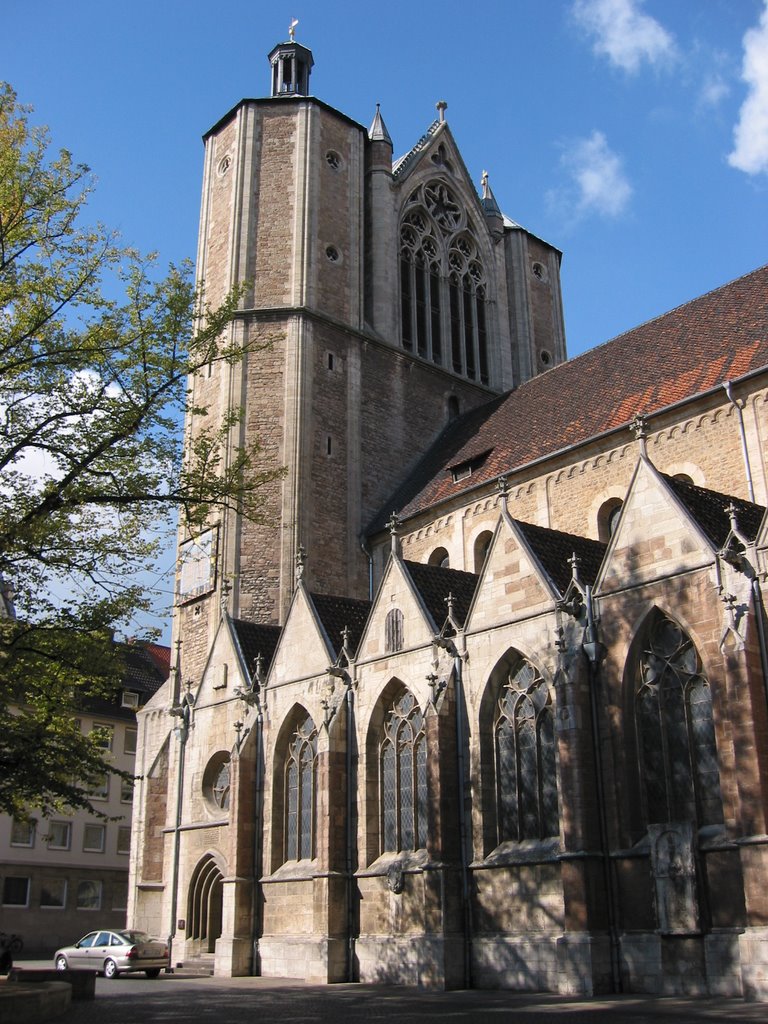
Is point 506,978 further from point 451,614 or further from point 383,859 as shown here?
point 451,614

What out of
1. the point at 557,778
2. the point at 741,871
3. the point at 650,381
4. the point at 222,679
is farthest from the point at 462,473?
the point at 741,871

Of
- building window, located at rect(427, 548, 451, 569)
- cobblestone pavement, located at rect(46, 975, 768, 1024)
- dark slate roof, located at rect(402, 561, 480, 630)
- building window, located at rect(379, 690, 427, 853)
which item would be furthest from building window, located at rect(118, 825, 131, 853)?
dark slate roof, located at rect(402, 561, 480, 630)

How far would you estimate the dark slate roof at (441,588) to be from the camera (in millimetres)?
22281

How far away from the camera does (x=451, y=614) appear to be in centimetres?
2134

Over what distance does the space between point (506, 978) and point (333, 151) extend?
2917 cm

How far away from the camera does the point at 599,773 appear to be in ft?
58.2

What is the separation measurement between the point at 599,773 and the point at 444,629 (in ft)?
16.0

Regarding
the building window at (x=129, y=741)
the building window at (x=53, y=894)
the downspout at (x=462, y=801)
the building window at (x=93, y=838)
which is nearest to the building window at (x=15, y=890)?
the building window at (x=53, y=894)

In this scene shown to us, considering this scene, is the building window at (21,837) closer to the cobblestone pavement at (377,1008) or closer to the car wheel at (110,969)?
the car wheel at (110,969)

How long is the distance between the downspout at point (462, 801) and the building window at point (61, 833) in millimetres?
29139

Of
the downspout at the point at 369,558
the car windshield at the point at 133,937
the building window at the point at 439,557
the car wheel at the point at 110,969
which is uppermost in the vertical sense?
the downspout at the point at 369,558

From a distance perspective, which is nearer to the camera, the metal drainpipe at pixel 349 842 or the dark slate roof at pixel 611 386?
the metal drainpipe at pixel 349 842

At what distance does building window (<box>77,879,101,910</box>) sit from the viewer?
4434cm

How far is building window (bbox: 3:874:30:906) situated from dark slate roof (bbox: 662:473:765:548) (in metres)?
33.5
